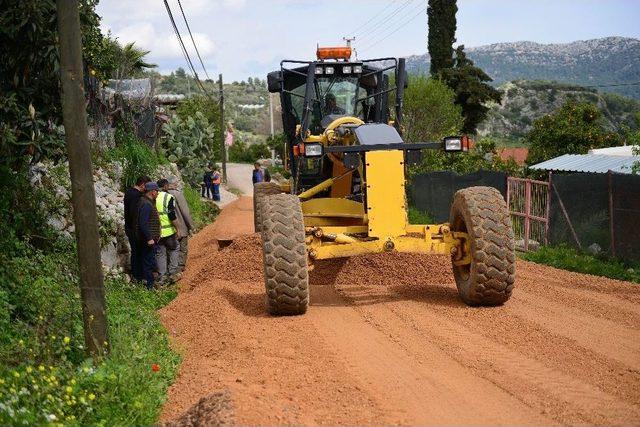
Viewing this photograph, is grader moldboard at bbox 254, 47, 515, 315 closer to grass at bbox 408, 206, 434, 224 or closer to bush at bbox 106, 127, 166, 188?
bush at bbox 106, 127, 166, 188

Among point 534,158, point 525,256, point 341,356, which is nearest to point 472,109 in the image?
point 534,158

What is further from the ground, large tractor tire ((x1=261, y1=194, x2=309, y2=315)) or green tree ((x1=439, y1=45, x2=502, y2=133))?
green tree ((x1=439, y1=45, x2=502, y2=133))

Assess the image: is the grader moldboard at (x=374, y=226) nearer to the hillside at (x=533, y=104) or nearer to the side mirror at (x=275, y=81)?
the side mirror at (x=275, y=81)

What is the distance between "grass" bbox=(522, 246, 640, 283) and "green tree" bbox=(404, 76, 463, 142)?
2419 centimetres

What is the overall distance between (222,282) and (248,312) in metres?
2.25

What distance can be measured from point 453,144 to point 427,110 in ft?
100

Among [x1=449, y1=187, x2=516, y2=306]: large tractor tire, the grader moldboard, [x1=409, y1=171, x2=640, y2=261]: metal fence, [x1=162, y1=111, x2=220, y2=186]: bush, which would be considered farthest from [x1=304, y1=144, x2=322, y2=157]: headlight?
[x1=162, y1=111, x2=220, y2=186]: bush

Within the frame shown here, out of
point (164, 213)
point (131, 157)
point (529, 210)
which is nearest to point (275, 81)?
point (164, 213)

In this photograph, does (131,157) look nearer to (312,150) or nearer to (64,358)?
(312,150)

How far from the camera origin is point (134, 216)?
12828mm

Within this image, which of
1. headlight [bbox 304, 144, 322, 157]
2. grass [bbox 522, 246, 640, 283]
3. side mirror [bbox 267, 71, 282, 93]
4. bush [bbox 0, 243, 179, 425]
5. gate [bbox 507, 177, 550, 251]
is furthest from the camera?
gate [bbox 507, 177, 550, 251]

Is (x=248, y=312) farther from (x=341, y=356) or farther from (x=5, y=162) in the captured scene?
(x=5, y=162)

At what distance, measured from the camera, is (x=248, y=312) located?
1008 centimetres

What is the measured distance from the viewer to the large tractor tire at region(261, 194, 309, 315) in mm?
9297
